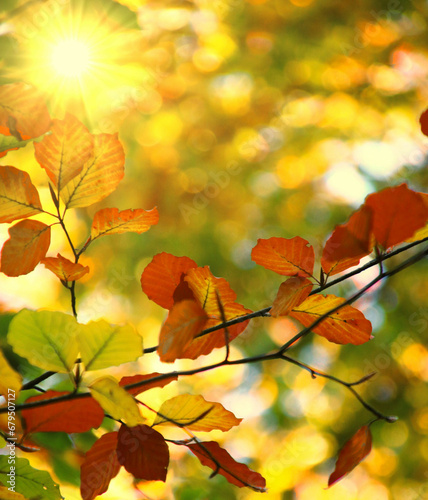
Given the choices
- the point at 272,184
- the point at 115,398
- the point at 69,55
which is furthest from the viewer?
the point at 272,184

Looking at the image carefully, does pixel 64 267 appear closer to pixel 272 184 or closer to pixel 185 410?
pixel 185 410

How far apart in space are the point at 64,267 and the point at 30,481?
13 centimetres

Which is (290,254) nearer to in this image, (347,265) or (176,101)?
(347,265)

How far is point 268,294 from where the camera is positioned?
5.75ft

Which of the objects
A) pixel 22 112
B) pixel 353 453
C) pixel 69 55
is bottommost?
pixel 353 453

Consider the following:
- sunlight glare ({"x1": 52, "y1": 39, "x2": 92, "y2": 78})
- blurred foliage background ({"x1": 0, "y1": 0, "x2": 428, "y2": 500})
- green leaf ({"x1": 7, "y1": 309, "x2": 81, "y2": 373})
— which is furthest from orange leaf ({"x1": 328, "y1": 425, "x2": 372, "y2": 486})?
blurred foliage background ({"x1": 0, "y1": 0, "x2": 428, "y2": 500})

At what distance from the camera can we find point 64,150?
0.24 m

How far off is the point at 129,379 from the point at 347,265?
0.14 meters

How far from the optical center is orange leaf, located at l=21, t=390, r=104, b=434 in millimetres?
241

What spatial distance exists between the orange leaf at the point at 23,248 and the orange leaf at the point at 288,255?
130 millimetres

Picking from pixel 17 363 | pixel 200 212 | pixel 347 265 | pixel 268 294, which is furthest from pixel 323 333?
pixel 200 212

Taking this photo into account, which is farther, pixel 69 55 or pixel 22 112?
pixel 69 55

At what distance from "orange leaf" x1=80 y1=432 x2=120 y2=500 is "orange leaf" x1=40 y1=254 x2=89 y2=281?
0.09 meters

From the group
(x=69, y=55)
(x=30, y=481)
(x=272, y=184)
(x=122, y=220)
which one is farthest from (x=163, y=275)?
(x=272, y=184)
